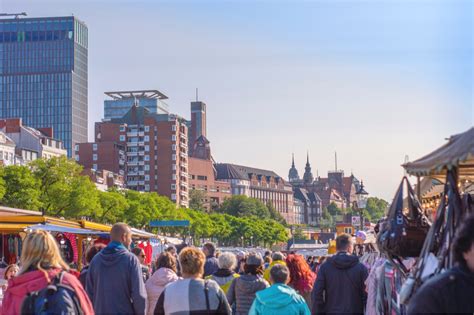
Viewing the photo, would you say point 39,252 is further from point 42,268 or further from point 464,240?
point 464,240

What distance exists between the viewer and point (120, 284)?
10.1m

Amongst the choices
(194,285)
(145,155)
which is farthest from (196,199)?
(194,285)

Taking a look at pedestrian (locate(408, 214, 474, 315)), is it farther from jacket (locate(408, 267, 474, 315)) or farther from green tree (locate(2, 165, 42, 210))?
green tree (locate(2, 165, 42, 210))

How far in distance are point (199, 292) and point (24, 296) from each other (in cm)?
219

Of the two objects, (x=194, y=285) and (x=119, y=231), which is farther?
(x=119, y=231)

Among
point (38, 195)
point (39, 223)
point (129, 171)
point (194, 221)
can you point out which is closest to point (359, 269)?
point (39, 223)

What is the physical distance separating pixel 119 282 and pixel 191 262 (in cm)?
138

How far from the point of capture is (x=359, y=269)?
11.4 meters

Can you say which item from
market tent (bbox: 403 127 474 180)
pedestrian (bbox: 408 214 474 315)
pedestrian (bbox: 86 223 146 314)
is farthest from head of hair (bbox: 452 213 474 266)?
pedestrian (bbox: 86 223 146 314)

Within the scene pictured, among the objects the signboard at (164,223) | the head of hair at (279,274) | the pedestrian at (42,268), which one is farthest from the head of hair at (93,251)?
the signboard at (164,223)

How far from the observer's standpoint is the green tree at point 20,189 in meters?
70.8

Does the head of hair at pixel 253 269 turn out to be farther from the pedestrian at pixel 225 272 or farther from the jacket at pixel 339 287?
the jacket at pixel 339 287

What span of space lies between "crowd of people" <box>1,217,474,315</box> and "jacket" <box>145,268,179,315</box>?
0.04 feet

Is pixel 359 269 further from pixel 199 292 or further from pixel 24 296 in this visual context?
pixel 24 296
